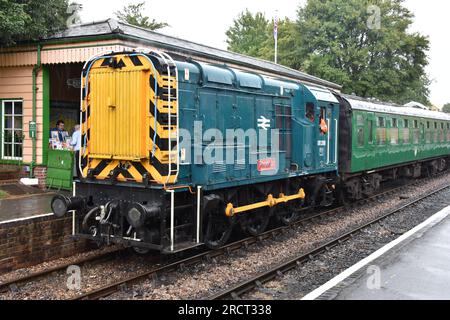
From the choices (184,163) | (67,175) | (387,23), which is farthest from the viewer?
(387,23)

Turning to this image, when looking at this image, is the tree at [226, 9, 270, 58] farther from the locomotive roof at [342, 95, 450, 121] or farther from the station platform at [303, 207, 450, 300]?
the station platform at [303, 207, 450, 300]

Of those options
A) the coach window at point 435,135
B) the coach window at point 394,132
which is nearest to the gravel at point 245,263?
the coach window at point 394,132

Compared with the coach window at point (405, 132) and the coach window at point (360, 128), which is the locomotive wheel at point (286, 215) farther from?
the coach window at point (405, 132)

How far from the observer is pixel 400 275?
7027 mm

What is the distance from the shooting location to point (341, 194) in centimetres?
1456

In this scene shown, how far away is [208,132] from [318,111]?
15.5 ft

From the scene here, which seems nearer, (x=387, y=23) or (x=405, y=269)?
(x=405, y=269)

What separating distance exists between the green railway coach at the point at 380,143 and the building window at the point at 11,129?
9.63 metres

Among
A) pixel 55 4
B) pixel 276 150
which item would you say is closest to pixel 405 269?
pixel 276 150

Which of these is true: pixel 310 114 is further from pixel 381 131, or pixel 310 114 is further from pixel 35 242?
pixel 35 242

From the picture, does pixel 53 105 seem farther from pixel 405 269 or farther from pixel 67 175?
pixel 405 269

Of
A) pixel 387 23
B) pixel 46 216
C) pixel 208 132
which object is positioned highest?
pixel 387 23

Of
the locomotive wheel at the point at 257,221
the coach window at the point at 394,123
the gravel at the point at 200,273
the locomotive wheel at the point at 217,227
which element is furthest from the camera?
the coach window at the point at 394,123

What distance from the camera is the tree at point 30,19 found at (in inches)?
418
